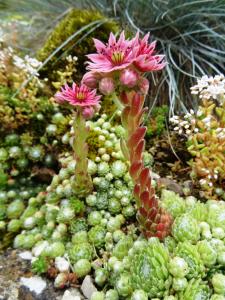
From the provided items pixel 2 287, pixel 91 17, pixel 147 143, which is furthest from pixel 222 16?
pixel 2 287

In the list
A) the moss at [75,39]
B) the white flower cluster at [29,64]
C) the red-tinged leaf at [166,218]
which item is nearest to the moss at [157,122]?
the moss at [75,39]

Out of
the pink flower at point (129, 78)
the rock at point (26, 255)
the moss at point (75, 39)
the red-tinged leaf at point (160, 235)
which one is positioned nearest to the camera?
the pink flower at point (129, 78)

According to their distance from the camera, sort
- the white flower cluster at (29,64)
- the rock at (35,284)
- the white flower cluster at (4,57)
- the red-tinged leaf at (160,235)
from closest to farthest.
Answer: the red-tinged leaf at (160,235) → the rock at (35,284) → the white flower cluster at (29,64) → the white flower cluster at (4,57)

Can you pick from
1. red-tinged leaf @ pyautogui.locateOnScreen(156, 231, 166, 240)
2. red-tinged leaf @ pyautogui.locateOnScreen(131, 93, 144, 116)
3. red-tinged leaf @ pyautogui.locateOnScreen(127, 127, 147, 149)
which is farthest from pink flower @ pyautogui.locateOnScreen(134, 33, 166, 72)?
red-tinged leaf @ pyautogui.locateOnScreen(156, 231, 166, 240)

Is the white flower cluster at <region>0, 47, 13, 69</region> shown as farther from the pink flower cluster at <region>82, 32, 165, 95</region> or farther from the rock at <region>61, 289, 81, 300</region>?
the rock at <region>61, 289, 81, 300</region>

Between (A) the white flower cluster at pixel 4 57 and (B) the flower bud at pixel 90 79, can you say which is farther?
(A) the white flower cluster at pixel 4 57

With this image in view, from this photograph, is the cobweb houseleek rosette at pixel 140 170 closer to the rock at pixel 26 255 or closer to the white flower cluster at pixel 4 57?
the rock at pixel 26 255

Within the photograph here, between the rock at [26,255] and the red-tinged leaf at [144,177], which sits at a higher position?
the red-tinged leaf at [144,177]

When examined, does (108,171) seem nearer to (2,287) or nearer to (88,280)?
(88,280)

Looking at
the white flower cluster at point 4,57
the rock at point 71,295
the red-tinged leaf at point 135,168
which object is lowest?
the rock at point 71,295
